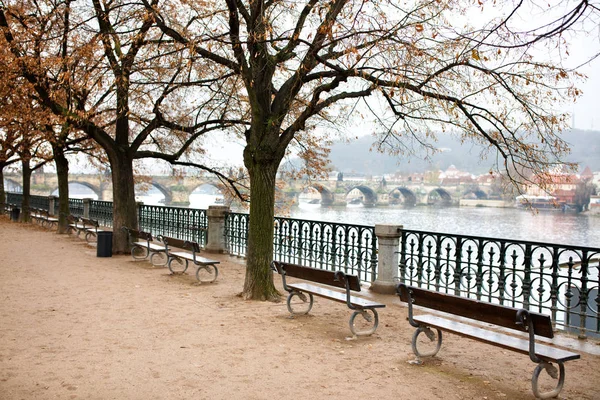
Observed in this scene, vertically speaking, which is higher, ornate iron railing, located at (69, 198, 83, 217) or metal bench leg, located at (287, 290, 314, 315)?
ornate iron railing, located at (69, 198, 83, 217)

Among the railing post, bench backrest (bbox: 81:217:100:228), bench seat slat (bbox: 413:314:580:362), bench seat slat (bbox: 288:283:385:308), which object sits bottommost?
bench seat slat (bbox: 413:314:580:362)

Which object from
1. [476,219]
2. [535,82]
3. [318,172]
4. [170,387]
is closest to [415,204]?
[476,219]

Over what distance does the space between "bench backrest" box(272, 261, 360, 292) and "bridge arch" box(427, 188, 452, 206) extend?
50970 mm

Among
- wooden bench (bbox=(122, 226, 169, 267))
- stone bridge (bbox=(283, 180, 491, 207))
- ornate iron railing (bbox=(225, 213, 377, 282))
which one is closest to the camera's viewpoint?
ornate iron railing (bbox=(225, 213, 377, 282))

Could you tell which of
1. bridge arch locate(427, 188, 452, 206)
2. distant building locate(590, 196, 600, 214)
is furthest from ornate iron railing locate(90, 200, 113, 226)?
bridge arch locate(427, 188, 452, 206)

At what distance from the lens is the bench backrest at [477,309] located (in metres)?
4.33

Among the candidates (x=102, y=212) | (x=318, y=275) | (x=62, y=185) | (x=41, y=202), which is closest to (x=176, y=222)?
(x=62, y=185)

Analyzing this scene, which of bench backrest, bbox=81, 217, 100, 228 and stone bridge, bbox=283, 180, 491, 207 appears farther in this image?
stone bridge, bbox=283, 180, 491, 207

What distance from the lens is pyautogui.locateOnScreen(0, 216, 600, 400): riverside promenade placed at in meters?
4.56

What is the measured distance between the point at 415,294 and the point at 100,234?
9.98m

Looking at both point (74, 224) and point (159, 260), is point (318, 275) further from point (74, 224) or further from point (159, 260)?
point (74, 224)

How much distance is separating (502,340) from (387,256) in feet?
14.2

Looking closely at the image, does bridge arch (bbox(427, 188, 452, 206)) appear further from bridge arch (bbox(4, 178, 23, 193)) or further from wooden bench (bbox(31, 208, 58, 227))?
bridge arch (bbox(4, 178, 23, 193))

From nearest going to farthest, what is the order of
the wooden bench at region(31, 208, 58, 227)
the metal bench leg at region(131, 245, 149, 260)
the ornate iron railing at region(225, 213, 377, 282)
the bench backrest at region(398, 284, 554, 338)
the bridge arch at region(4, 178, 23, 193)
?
the bench backrest at region(398, 284, 554, 338) < the ornate iron railing at region(225, 213, 377, 282) < the metal bench leg at region(131, 245, 149, 260) < the wooden bench at region(31, 208, 58, 227) < the bridge arch at region(4, 178, 23, 193)
